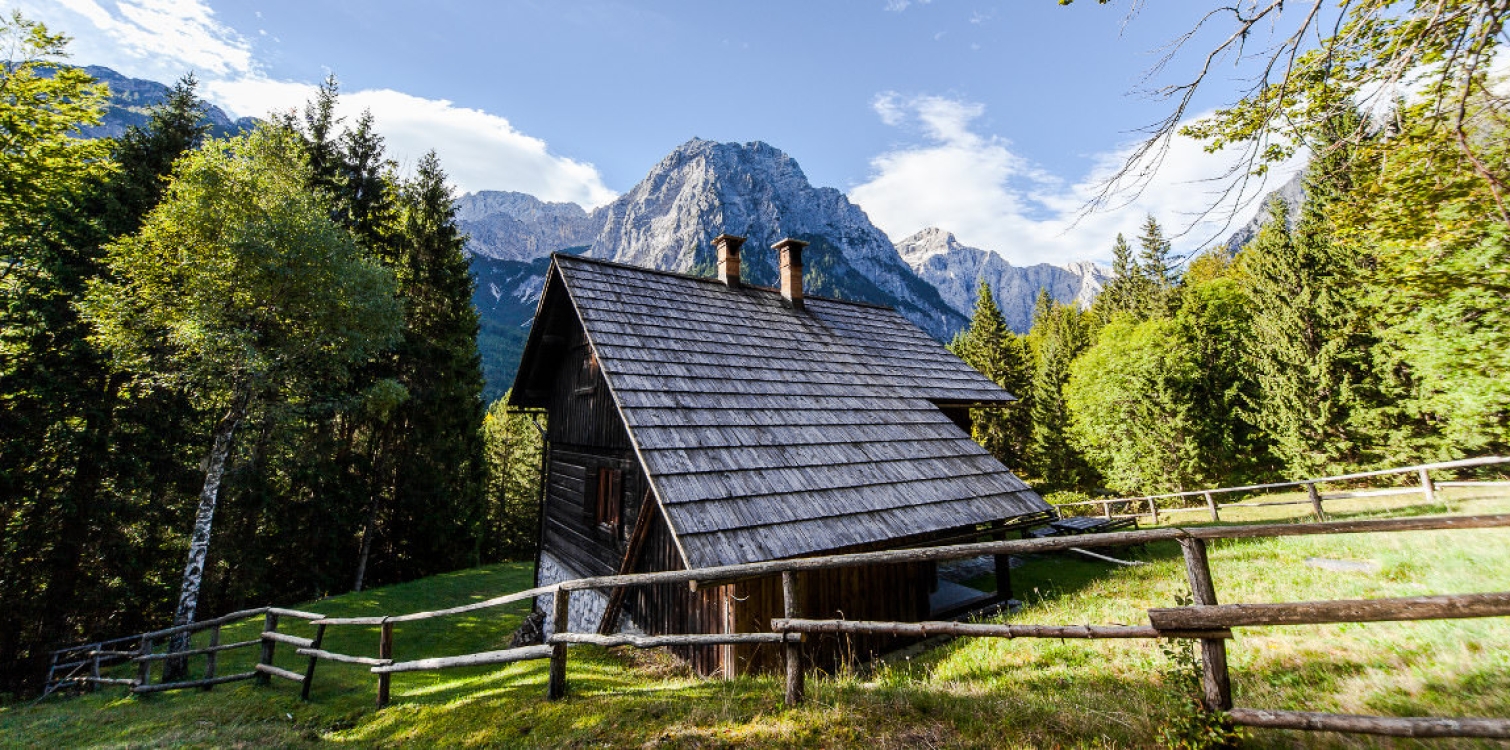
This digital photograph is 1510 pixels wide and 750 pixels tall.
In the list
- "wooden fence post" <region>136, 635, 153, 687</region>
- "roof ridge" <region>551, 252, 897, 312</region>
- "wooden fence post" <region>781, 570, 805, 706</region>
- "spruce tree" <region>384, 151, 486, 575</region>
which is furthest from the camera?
"spruce tree" <region>384, 151, 486, 575</region>

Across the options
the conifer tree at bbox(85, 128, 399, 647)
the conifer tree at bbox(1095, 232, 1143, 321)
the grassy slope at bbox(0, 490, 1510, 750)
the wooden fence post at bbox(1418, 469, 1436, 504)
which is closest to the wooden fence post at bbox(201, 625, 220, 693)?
the grassy slope at bbox(0, 490, 1510, 750)

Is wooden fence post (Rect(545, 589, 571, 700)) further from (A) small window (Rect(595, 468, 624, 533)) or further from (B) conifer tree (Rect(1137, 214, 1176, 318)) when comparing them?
(B) conifer tree (Rect(1137, 214, 1176, 318))

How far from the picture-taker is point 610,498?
1027 centimetres

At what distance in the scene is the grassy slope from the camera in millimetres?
3637

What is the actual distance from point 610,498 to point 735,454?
3650mm

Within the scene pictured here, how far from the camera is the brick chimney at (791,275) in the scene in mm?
13875

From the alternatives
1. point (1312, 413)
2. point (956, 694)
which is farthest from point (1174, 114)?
point (1312, 413)

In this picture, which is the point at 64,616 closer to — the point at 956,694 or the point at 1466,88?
the point at 956,694

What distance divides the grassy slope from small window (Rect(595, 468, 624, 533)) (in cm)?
241

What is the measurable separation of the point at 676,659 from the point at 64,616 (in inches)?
742

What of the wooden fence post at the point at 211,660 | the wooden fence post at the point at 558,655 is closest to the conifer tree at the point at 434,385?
the wooden fence post at the point at 211,660

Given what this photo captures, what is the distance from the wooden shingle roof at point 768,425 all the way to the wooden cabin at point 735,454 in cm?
4

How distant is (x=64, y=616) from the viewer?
1427cm

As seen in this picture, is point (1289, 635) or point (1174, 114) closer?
point (1174, 114)
